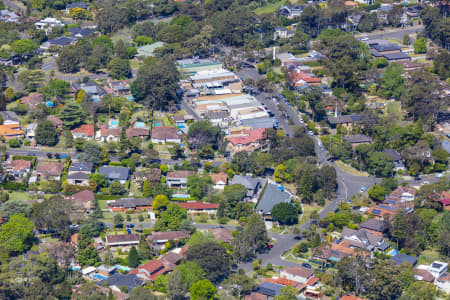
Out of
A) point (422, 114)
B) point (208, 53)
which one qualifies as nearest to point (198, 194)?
point (422, 114)

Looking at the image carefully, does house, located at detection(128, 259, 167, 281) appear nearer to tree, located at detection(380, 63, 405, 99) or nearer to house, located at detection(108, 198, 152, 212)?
house, located at detection(108, 198, 152, 212)

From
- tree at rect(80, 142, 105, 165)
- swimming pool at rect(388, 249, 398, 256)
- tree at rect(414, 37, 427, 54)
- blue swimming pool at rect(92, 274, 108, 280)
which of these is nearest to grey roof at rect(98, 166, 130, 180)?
tree at rect(80, 142, 105, 165)

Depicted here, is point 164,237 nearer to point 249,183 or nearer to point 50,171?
point 249,183

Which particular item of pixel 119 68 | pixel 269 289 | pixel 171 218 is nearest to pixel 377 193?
pixel 269 289

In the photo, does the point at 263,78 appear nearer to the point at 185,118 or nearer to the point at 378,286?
the point at 185,118

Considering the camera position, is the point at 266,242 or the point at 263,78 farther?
the point at 263,78

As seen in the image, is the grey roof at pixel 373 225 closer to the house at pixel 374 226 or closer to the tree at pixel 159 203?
the house at pixel 374 226
